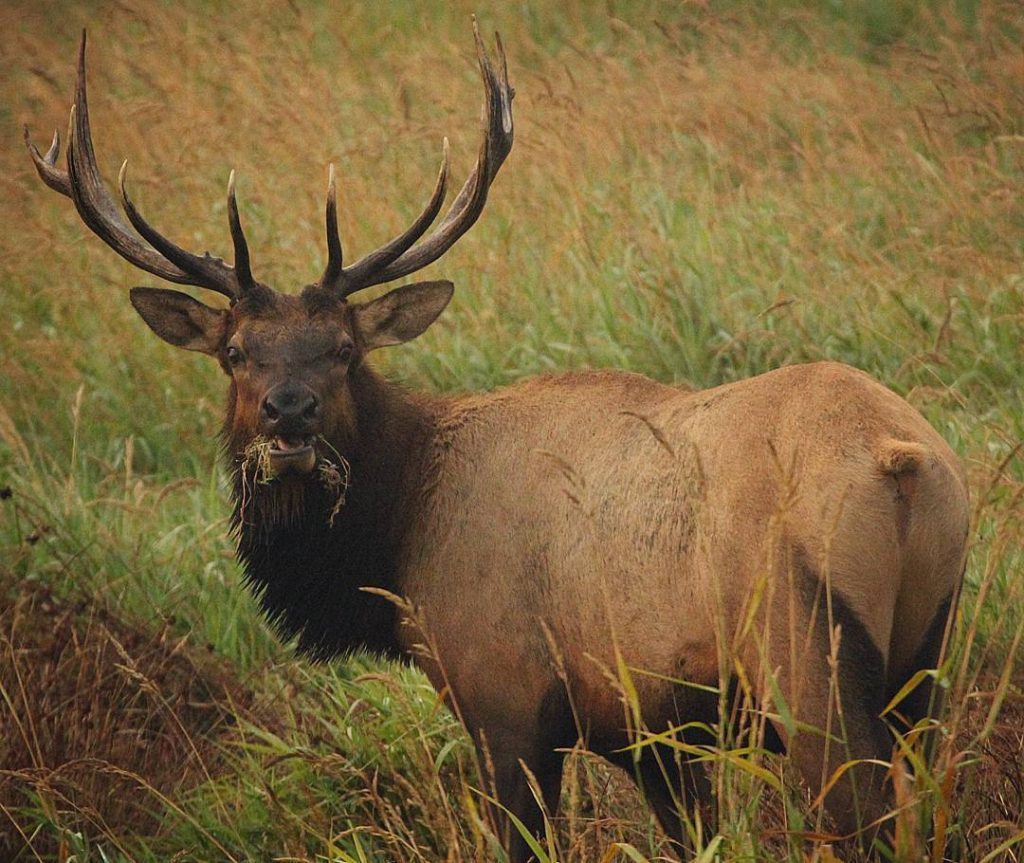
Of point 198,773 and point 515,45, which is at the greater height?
point 515,45

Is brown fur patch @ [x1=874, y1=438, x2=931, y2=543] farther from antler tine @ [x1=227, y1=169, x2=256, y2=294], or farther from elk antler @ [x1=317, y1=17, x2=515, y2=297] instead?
antler tine @ [x1=227, y1=169, x2=256, y2=294]

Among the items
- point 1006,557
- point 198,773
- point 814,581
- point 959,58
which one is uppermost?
point 959,58

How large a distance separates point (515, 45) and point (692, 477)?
851 cm

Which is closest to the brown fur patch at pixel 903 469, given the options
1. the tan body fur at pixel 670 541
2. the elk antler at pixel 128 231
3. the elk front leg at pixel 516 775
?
the tan body fur at pixel 670 541

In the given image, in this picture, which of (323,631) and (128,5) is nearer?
(323,631)

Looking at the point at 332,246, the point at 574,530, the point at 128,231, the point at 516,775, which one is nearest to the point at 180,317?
the point at 128,231

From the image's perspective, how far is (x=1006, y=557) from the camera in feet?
18.1

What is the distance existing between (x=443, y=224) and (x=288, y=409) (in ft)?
3.67

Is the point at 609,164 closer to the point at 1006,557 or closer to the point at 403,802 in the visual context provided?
the point at 1006,557

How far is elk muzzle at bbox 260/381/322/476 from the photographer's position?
4.68 metres

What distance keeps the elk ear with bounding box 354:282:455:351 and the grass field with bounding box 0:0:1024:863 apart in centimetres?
130

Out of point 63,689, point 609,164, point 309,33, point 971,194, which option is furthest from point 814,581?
point 309,33

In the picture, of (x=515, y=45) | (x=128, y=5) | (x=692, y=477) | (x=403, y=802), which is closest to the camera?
(x=692, y=477)

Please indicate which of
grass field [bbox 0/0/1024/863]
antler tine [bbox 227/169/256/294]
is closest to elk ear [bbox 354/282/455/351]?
antler tine [bbox 227/169/256/294]
